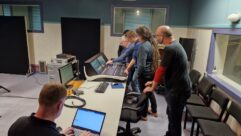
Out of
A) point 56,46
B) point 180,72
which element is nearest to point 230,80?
point 180,72

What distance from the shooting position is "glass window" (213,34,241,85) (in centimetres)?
280

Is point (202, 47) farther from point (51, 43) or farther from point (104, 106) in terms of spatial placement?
point (51, 43)

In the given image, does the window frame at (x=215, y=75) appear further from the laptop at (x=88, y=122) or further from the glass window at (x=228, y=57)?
the laptop at (x=88, y=122)

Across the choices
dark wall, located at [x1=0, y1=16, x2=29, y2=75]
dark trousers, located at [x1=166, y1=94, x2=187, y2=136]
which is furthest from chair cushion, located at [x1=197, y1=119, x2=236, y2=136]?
dark wall, located at [x1=0, y1=16, x2=29, y2=75]

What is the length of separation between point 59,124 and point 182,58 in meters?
1.56

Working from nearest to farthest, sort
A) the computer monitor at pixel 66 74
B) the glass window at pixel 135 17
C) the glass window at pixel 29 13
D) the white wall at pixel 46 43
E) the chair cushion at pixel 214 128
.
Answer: the chair cushion at pixel 214 128
the computer monitor at pixel 66 74
the glass window at pixel 135 17
the white wall at pixel 46 43
the glass window at pixel 29 13

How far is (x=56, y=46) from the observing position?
19.6 ft

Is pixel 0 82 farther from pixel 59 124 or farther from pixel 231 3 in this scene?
pixel 231 3

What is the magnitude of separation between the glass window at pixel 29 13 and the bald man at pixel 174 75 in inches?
188

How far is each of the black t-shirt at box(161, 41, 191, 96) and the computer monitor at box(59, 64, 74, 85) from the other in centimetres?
120

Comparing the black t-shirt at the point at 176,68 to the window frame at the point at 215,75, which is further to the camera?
the window frame at the point at 215,75

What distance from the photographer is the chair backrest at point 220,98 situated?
2448 millimetres

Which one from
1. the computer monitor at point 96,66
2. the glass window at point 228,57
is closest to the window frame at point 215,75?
the glass window at point 228,57

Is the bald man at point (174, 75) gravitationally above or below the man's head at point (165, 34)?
below
